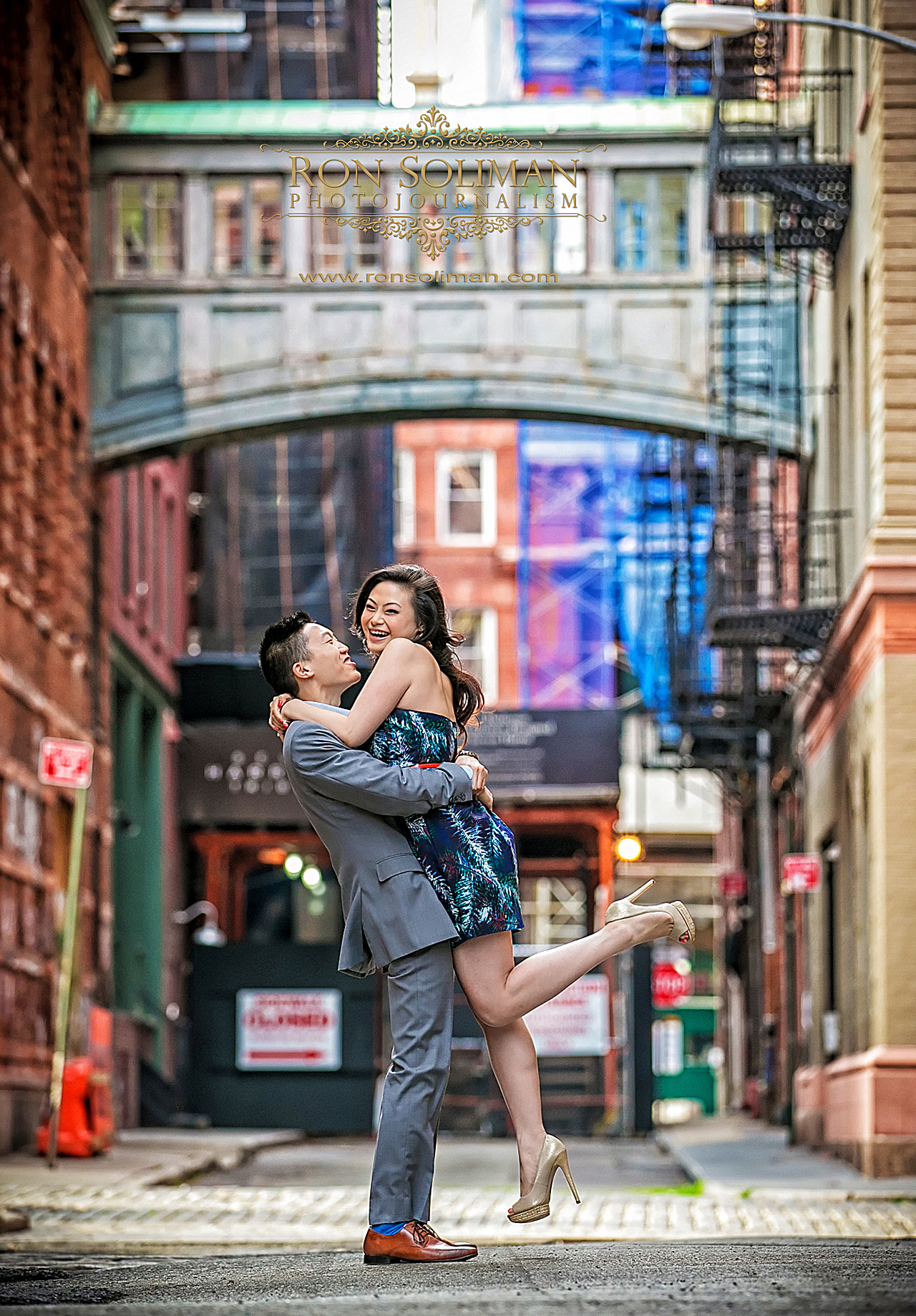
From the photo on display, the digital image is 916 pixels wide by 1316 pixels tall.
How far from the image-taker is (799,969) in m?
25.5

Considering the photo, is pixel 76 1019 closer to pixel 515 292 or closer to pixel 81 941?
pixel 81 941

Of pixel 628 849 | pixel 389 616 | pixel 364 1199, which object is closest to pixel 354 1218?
pixel 364 1199

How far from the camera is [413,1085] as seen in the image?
6.32m

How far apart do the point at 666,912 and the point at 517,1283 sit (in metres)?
1.42

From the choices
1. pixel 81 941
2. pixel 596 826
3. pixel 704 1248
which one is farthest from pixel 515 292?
pixel 704 1248

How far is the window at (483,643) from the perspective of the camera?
52156 millimetres

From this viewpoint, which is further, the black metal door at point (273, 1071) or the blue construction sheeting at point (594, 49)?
the black metal door at point (273, 1071)

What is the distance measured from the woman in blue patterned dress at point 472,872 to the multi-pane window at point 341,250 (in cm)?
1705

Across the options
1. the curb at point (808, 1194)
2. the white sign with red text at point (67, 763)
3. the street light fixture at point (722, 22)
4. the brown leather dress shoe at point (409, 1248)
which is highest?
the street light fixture at point (722, 22)

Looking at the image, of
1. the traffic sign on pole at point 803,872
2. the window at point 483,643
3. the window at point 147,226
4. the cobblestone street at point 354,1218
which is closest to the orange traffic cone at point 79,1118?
the cobblestone street at point 354,1218

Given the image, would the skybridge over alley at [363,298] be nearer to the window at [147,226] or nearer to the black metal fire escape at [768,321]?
the window at [147,226]

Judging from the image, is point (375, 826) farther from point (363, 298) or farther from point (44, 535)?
point (363, 298)

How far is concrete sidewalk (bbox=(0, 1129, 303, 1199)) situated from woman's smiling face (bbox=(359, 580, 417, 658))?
781 centimetres
